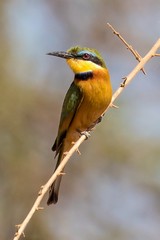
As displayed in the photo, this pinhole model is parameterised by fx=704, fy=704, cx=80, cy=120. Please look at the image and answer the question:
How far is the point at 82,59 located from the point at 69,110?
324mm

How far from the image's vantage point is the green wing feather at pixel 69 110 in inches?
141

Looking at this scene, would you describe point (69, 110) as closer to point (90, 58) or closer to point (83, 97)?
point (83, 97)

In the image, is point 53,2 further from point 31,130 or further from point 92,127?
point 92,127

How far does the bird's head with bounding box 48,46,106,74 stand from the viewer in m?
3.42

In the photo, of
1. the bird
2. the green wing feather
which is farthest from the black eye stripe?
the green wing feather

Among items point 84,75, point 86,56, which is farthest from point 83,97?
point 86,56

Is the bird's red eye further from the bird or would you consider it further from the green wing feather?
the green wing feather

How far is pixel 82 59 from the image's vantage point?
346 cm

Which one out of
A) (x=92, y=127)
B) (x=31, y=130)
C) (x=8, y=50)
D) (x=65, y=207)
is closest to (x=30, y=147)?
(x=31, y=130)

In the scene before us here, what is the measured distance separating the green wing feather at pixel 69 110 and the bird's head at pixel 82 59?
0.13 metres

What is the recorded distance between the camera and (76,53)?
343 cm

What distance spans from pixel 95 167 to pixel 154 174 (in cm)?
79

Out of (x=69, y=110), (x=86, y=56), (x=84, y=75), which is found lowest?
(x=69, y=110)

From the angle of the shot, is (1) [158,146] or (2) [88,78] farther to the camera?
(1) [158,146]
